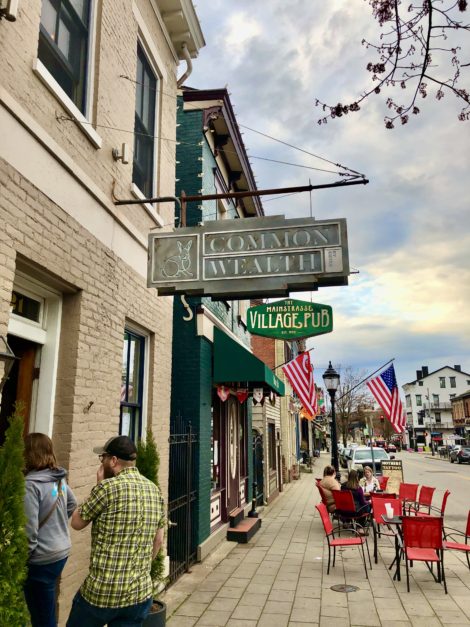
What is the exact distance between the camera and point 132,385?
22.3 ft

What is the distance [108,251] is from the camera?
5.72m

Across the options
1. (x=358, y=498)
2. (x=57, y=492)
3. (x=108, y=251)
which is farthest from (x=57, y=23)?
(x=358, y=498)

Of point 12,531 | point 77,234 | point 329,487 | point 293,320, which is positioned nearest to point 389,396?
point 329,487

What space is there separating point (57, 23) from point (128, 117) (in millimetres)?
1436

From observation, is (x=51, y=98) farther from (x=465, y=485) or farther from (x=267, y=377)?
(x=465, y=485)

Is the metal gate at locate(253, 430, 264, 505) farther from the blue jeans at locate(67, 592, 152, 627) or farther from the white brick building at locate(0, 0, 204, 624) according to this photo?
the blue jeans at locate(67, 592, 152, 627)

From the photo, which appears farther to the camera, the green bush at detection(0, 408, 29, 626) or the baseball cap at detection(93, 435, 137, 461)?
the baseball cap at detection(93, 435, 137, 461)

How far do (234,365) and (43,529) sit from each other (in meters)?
6.45

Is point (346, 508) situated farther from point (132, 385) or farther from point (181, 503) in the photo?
point (132, 385)

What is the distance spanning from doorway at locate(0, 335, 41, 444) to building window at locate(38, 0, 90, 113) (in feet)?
8.42

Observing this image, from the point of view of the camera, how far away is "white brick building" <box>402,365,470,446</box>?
309ft

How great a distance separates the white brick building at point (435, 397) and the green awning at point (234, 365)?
90572mm

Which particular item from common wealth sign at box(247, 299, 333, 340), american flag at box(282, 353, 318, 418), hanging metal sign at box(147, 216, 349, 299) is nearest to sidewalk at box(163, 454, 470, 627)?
hanging metal sign at box(147, 216, 349, 299)

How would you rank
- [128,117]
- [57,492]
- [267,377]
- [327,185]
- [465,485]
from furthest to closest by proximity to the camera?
[465,485], [267,377], [128,117], [327,185], [57,492]
